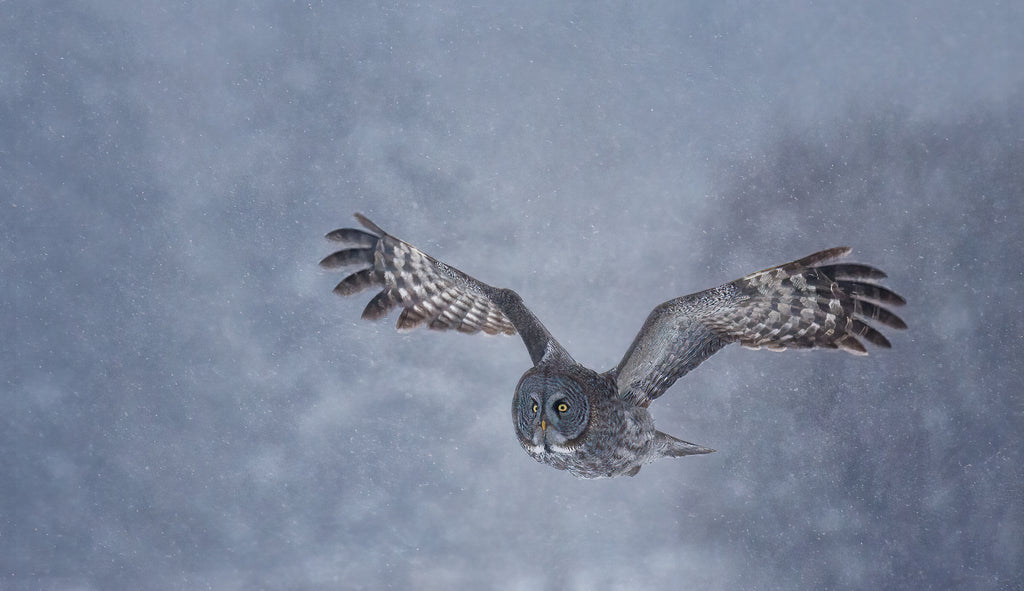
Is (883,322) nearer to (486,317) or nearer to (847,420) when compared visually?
(486,317)

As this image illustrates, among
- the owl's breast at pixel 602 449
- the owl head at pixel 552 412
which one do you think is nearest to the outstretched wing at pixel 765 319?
the owl's breast at pixel 602 449

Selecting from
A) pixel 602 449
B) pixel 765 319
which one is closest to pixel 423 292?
pixel 602 449

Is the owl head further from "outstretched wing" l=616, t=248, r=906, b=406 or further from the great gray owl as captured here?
"outstretched wing" l=616, t=248, r=906, b=406

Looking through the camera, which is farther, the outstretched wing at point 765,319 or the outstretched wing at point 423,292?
the outstretched wing at point 423,292

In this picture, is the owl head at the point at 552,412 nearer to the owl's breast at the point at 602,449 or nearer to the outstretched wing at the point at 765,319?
the owl's breast at the point at 602,449

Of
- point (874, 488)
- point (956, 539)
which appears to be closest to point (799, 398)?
point (874, 488)
